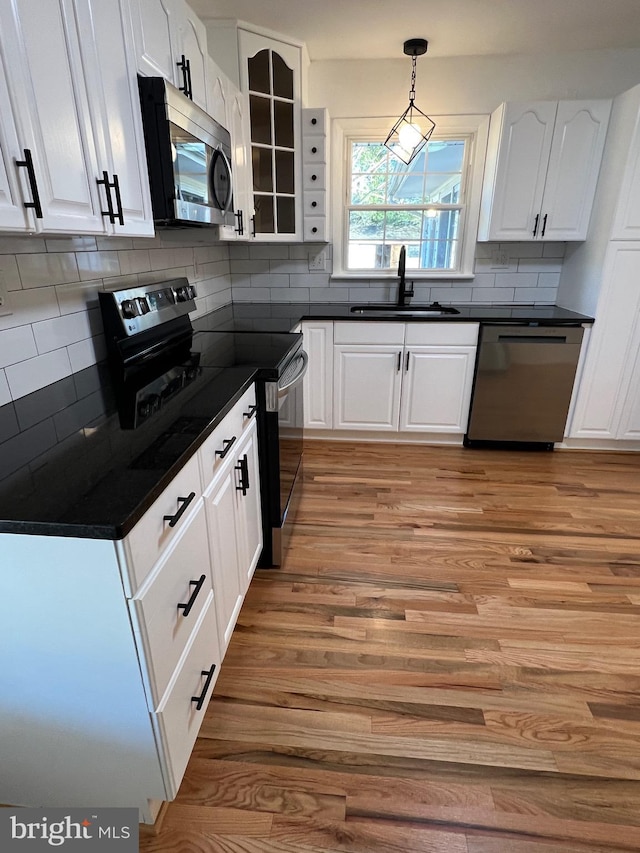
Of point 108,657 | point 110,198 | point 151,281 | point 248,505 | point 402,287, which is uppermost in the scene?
point 110,198

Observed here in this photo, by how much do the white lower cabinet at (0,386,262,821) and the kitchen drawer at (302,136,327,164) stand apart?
2423mm

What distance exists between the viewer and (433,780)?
1.25m

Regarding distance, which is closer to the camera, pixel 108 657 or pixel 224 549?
pixel 108 657

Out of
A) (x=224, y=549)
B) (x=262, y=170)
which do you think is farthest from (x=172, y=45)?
(x=224, y=549)

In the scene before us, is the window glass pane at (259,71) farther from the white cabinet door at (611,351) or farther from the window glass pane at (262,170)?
the white cabinet door at (611,351)

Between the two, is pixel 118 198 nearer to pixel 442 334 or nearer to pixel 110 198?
pixel 110 198

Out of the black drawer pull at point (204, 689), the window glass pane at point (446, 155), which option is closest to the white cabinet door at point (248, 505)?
the black drawer pull at point (204, 689)

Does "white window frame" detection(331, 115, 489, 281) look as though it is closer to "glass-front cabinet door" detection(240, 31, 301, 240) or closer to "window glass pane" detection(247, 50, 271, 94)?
"glass-front cabinet door" detection(240, 31, 301, 240)

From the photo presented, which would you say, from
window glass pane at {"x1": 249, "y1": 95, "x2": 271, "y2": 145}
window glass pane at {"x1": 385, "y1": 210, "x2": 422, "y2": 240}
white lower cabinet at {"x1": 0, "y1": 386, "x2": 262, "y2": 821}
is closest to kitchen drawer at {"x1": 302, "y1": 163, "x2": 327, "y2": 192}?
window glass pane at {"x1": 249, "y1": 95, "x2": 271, "y2": 145}

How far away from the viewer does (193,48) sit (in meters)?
1.91

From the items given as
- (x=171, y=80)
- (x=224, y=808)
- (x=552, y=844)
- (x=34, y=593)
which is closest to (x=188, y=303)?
(x=171, y=80)

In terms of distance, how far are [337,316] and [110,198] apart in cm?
184

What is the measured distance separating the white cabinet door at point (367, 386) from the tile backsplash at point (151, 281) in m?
0.62

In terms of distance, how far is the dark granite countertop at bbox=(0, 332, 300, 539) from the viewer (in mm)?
801
